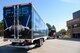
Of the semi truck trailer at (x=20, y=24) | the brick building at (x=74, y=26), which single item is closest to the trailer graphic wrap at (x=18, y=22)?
the semi truck trailer at (x=20, y=24)

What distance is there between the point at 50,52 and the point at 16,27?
143 inches

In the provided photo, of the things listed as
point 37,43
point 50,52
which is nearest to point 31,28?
point 50,52

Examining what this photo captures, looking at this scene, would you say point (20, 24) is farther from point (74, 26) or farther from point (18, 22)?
point (74, 26)

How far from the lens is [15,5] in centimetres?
1380

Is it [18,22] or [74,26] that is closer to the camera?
[18,22]

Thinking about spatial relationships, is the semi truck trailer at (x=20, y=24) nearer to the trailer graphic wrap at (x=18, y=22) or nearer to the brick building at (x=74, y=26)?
the trailer graphic wrap at (x=18, y=22)

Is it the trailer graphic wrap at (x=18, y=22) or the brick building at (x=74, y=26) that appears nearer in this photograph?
the trailer graphic wrap at (x=18, y=22)

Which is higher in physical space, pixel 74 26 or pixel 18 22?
pixel 74 26

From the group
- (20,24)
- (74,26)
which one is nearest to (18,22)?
(20,24)

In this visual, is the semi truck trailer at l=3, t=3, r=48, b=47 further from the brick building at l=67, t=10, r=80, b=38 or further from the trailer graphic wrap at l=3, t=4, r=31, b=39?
the brick building at l=67, t=10, r=80, b=38

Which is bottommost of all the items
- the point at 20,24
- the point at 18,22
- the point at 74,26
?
the point at 20,24

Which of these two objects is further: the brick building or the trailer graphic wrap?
the brick building

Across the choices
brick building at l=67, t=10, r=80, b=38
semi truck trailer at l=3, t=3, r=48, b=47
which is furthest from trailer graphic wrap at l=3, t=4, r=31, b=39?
brick building at l=67, t=10, r=80, b=38

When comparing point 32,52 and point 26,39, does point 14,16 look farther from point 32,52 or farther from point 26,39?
point 32,52
